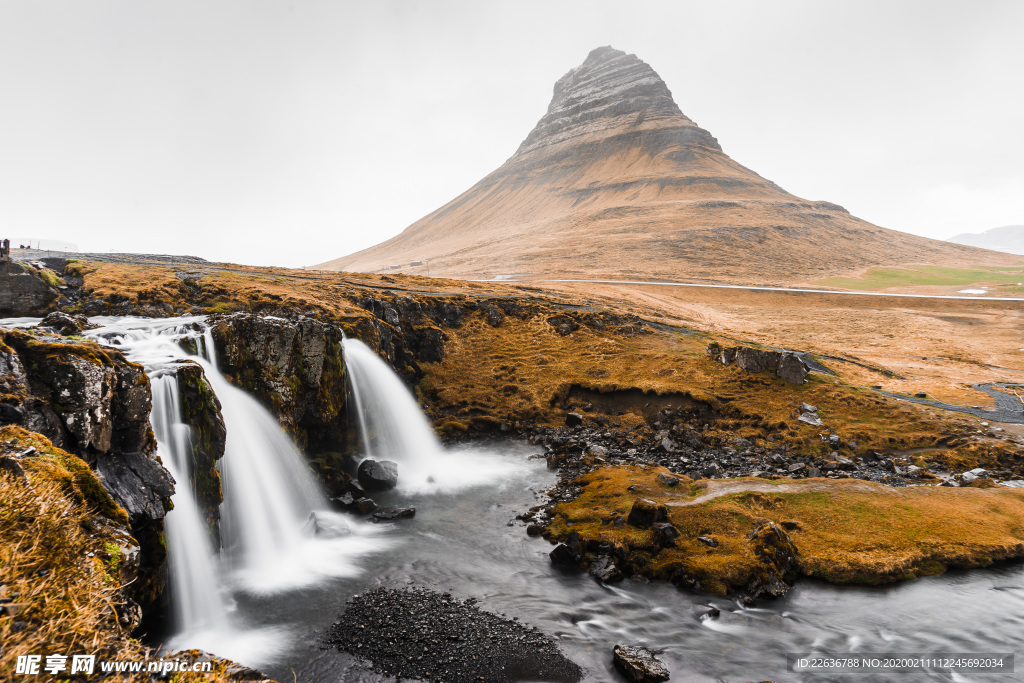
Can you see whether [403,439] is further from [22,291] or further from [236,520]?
[22,291]

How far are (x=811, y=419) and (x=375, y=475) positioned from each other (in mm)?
26530

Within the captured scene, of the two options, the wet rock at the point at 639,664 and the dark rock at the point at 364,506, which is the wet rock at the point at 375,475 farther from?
the wet rock at the point at 639,664

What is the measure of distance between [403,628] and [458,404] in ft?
71.1

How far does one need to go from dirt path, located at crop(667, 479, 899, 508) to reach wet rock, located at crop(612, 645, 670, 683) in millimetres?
7672

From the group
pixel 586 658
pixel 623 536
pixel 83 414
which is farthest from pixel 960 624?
pixel 83 414

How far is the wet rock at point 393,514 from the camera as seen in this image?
2167 centimetres

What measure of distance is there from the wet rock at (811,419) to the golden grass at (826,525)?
8.63 meters

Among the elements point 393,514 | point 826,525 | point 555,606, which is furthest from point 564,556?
point 826,525

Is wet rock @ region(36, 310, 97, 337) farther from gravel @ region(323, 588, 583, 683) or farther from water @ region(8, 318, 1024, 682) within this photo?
gravel @ region(323, 588, 583, 683)

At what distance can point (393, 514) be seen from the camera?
21.9 meters

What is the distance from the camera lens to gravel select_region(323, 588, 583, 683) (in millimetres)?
12562

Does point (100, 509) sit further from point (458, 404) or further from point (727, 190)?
point (727, 190)

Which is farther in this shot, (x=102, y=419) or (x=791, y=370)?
(x=791, y=370)

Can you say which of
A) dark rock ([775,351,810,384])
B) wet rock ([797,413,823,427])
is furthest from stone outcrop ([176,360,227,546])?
dark rock ([775,351,810,384])
